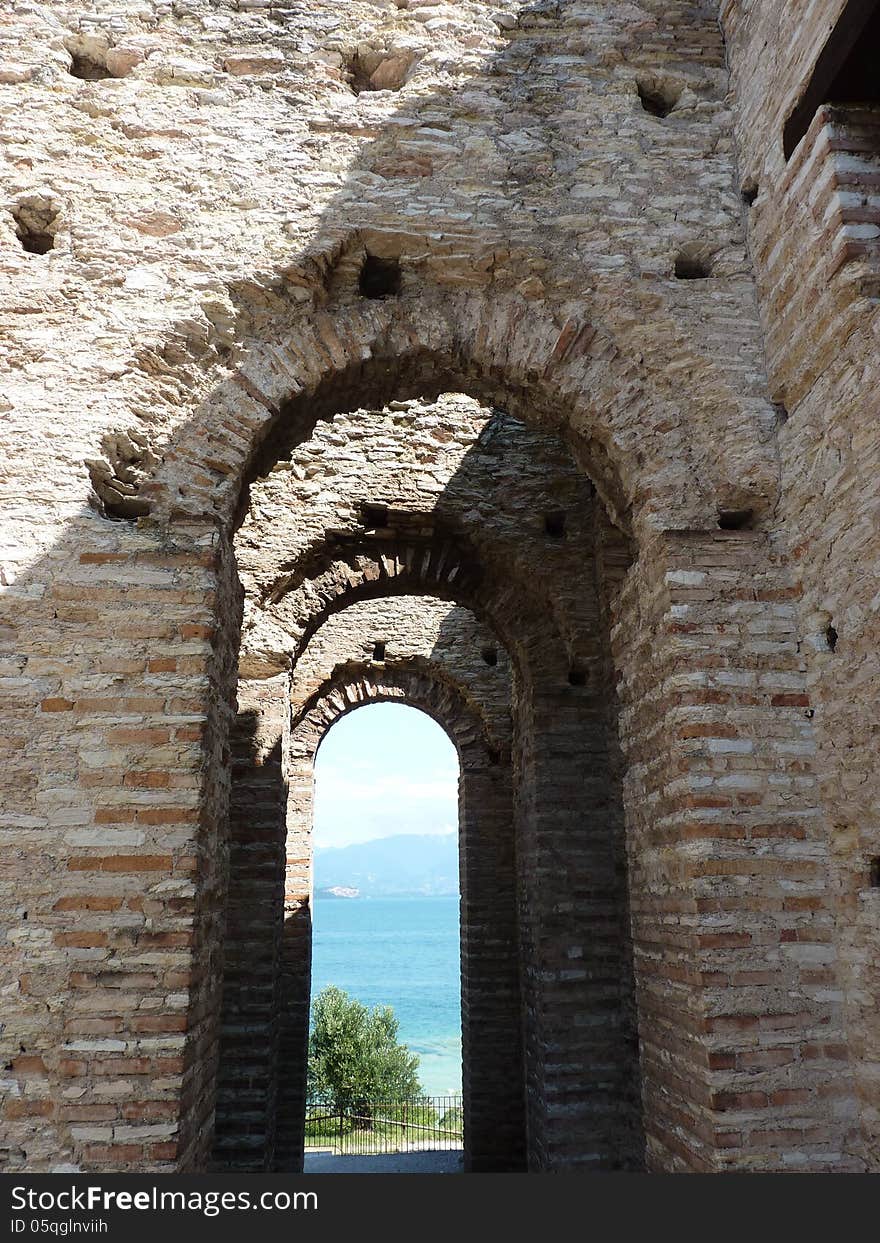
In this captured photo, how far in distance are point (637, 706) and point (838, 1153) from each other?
1.68 metres

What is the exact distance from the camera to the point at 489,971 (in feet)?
26.7

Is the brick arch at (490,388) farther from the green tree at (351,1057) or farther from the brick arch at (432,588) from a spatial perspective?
the green tree at (351,1057)

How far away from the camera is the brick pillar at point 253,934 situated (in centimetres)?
521

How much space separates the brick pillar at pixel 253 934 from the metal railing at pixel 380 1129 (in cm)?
561

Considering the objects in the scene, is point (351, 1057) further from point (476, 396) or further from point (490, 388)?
point (490, 388)

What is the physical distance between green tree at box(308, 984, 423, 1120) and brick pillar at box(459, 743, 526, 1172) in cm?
686

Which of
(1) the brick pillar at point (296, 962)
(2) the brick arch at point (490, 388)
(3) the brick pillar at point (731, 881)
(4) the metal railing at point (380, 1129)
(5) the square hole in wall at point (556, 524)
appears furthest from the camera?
(4) the metal railing at point (380, 1129)

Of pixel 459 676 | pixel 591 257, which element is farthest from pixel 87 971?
pixel 459 676

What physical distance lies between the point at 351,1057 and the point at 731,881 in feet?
44.0

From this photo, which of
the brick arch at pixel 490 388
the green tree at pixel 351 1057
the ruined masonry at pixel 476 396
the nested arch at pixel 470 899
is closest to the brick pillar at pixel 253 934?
the ruined masonry at pixel 476 396

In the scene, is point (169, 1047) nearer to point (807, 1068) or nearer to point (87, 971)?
point (87, 971)

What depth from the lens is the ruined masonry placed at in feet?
9.45

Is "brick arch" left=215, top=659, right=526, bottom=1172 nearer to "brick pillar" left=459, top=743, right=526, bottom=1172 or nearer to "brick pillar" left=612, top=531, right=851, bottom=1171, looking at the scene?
"brick pillar" left=459, top=743, right=526, bottom=1172

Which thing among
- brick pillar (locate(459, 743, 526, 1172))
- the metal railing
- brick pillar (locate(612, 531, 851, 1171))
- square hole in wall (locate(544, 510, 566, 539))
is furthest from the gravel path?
square hole in wall (locate(544, 510, 566, 539))
